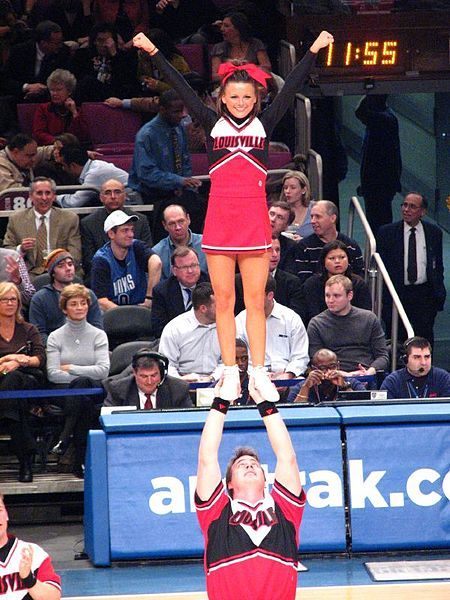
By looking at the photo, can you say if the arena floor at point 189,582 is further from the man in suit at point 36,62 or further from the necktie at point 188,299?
the man in suit at point 36,62

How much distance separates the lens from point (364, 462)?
837 cm

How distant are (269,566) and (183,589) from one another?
187 cm

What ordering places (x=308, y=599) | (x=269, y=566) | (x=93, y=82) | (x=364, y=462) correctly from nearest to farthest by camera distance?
(x=269, y=566) < (x=308, y=599) < (x=364, y=462) < (x=93, y=82)

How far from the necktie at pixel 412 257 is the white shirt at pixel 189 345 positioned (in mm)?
2990

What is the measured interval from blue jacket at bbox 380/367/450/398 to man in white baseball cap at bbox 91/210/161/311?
81.1 inches

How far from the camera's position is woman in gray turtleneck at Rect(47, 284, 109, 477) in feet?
30.4

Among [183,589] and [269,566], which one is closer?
[269,566]

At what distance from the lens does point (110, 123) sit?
40.9 ft

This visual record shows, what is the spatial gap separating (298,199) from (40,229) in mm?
2075

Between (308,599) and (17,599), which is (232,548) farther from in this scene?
(308,599)

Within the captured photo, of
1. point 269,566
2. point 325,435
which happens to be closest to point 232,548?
point 269,566

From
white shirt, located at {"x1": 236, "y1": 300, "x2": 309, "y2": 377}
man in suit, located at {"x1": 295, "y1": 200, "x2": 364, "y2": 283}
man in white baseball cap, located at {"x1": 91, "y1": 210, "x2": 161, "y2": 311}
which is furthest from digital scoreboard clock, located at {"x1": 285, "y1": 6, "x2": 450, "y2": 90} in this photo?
white shirt, located at {"x1": 236, "y1": 300, "x2": 309, "y2": 377}

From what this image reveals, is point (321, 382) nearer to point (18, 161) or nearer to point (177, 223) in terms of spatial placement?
point (177, 223)

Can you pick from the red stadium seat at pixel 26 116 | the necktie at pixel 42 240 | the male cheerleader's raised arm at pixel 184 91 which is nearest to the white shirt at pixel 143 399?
the necktie at pixel 42 240
